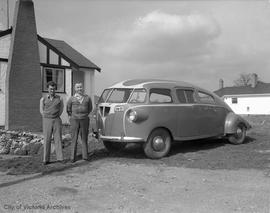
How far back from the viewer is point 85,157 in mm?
9820

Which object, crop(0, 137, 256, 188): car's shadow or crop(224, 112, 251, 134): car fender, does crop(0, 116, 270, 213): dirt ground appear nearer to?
crop(0, 137, 256, 188): car's shadow

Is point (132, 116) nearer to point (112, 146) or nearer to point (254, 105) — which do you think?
point (112, 146)

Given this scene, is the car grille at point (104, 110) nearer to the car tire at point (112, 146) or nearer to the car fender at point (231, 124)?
the car tire at point (112, 146)

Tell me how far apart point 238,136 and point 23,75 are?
28.3ft

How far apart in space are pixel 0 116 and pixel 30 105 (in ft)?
7.34

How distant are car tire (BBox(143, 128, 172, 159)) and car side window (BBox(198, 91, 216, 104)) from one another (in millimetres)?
1594

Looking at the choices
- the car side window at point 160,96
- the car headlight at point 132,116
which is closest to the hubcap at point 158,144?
the car headlight at point 132,116

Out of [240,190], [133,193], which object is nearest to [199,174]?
[240,190]

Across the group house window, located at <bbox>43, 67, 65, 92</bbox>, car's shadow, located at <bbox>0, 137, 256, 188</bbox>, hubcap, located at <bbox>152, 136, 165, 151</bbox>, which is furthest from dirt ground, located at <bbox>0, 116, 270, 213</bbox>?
house window, located at <bbox>43, 67, 65, 92</bbox>

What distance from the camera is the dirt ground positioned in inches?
241

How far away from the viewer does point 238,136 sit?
12070mm

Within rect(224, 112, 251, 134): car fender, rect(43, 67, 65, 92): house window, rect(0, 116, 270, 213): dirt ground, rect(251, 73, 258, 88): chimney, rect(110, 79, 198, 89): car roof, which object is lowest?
rect(0, 116, 270, 213): dirt ground

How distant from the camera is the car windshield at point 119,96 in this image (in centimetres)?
1045

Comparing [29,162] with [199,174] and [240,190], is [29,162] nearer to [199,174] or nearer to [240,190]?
[199,174]
